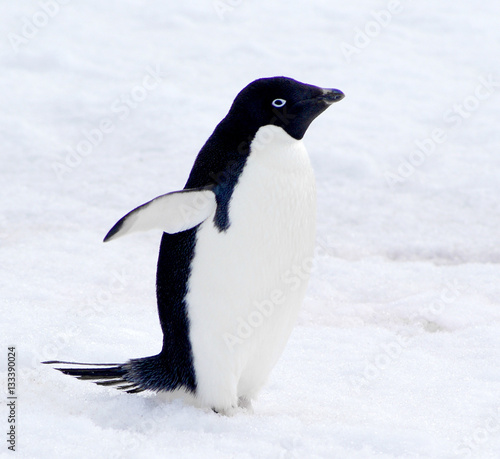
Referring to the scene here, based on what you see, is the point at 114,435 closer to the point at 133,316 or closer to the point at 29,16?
the point at 133,316

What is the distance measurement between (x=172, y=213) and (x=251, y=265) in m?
0.25

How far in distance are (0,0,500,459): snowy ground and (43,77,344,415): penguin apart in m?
0.15

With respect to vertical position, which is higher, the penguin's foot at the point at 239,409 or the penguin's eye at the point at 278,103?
the penguin's eye at the point at 278,103
